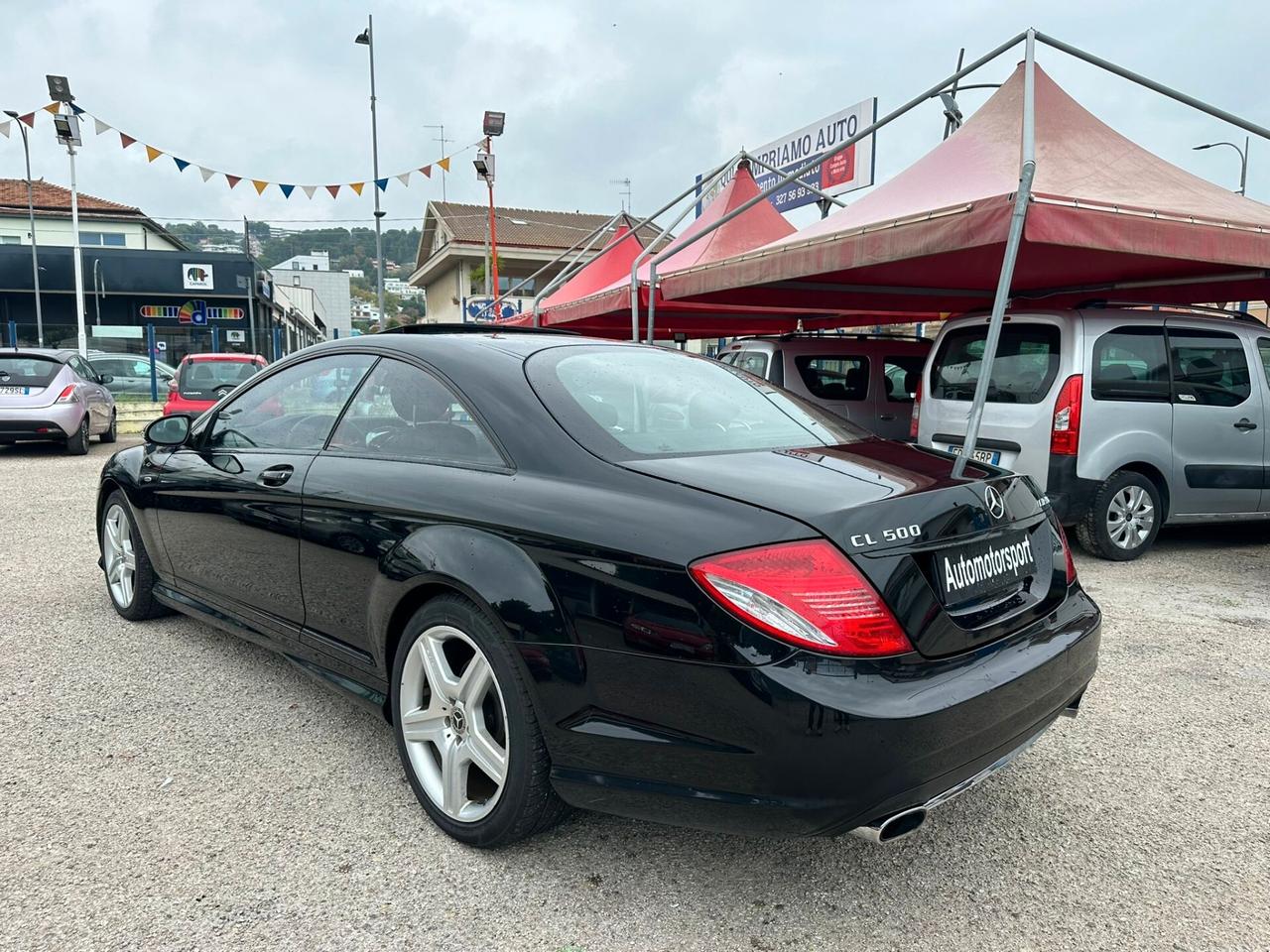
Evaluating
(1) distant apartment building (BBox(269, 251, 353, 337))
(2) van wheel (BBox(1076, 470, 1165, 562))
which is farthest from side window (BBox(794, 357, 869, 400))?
(1) distant apartment building (BBox(269, 251, 353, 337))

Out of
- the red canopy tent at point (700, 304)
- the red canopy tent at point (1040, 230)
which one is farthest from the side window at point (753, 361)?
the red canopy tent at point (700, 304)

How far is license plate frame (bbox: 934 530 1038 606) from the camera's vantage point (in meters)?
2.04

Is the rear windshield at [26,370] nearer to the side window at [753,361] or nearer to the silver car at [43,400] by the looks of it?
the silver car at [43,400]

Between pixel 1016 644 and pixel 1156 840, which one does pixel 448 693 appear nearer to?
pixel 1016 644

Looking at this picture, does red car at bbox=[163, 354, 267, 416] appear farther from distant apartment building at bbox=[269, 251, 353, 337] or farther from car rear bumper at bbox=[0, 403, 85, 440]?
distant apartment building at bbox=[269, 251, 353, 337]

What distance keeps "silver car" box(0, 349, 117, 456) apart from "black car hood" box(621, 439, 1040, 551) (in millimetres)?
11843

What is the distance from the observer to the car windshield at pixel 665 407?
245 cm

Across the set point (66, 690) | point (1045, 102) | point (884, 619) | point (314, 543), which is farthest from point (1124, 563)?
point (66, 690)

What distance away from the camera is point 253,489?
125 inches

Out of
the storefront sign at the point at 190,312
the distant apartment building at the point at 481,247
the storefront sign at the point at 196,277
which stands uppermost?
the distant apartment building at the point at 481,247

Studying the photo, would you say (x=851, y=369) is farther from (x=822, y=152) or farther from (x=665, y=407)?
(x=822, y=152)

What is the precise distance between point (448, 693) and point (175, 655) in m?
2.03

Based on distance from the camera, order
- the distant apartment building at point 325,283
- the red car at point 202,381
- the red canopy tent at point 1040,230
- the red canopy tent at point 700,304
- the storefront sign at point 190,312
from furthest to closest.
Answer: the distant apartment building at point 325,283 → the storefront sign at point 190,312 → the red car at point 202,381 → the red canopy tent at point 700,304 → the red canopy tent at point 1040,230

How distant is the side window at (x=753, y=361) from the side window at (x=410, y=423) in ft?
18.8
